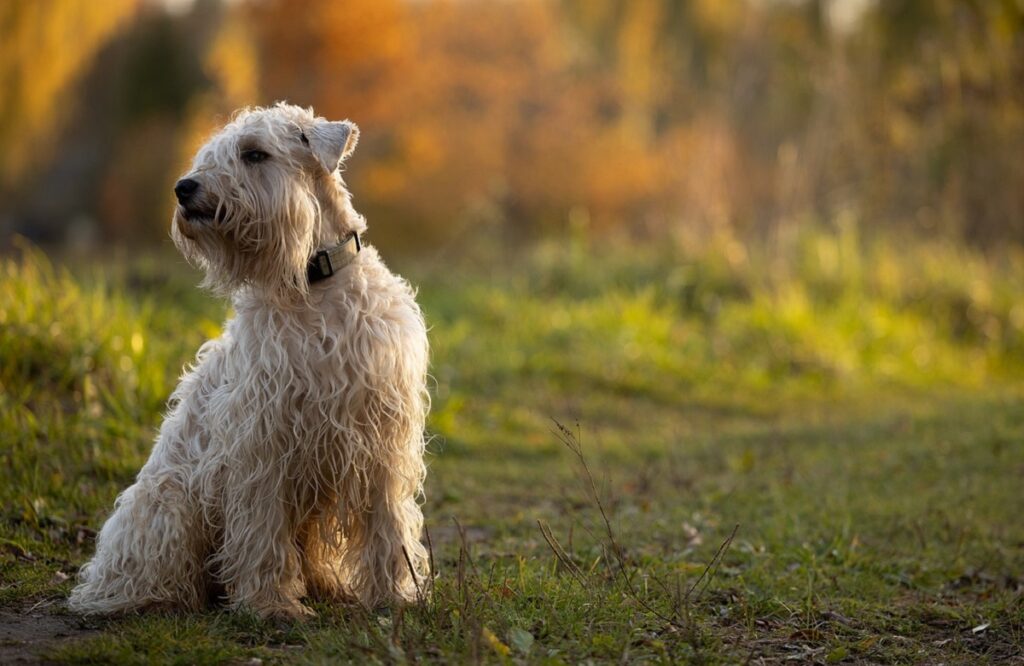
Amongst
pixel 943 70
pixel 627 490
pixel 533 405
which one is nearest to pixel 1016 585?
pixel 627 490

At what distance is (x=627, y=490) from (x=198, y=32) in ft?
67.6

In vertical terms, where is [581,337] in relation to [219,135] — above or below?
below

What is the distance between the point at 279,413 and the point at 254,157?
38.4 inches

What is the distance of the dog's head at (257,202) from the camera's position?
4.06 metres

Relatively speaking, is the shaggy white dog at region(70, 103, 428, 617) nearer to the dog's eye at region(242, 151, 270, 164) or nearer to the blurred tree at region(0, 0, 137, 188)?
the dog's eye at region(242, 151, 270, 164)

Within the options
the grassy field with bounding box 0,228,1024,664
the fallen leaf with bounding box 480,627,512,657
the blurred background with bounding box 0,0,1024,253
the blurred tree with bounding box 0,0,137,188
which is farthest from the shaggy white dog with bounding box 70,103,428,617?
the blurred background with bounding box 0,0,1024,253

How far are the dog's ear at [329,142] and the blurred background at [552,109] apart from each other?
26.7 ft

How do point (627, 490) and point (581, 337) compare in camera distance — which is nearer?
point (627, 490)

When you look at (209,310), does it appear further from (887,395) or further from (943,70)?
(943,70)

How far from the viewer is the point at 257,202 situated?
409 cm

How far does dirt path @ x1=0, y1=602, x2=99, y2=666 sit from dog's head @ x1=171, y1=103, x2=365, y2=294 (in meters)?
1.40


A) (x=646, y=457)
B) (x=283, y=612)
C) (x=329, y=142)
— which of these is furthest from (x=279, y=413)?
(x=646, y=457)

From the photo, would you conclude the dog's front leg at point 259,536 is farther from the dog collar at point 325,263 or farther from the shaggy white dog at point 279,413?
the dog collar at point 325,263

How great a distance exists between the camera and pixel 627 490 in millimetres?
7168
